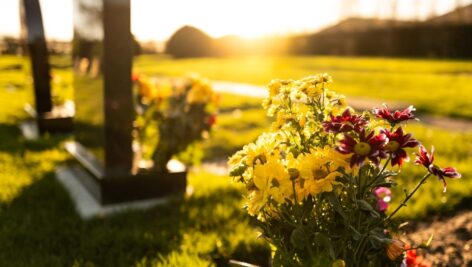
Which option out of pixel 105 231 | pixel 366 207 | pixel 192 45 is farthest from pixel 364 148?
pixel 192 45

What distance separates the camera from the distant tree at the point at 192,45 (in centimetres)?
4997

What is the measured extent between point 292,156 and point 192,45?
49.5m

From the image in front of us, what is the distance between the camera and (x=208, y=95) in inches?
171

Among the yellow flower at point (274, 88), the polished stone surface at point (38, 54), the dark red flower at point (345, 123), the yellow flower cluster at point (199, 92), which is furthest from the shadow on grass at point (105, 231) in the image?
the polished stone surface at point (38, 54)

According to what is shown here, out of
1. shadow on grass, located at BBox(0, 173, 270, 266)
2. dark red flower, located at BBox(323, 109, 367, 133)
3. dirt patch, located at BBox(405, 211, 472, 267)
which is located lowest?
shadow on grass, located at BBox(0, 173, 270, 266)

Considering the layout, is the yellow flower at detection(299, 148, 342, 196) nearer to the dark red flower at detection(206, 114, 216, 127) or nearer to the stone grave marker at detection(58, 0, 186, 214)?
the stone grave marker at detection(58, 0, 186, 214)

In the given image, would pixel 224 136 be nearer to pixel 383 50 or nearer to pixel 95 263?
pixel 95 263

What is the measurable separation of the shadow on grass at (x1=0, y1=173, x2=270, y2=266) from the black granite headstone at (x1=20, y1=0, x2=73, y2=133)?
2.95 metres

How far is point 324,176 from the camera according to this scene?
1.71 m

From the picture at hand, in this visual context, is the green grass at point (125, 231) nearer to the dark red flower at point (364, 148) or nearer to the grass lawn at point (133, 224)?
the grass lawn at point (133, 224)

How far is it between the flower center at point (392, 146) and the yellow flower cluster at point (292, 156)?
16 cm

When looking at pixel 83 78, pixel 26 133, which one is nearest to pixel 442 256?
pixel 83 78

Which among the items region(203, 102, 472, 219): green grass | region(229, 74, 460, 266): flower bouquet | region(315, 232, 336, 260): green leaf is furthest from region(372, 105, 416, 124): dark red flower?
region(203, 102, 472, 219): green grass

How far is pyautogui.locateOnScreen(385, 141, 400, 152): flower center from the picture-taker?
1614mm
